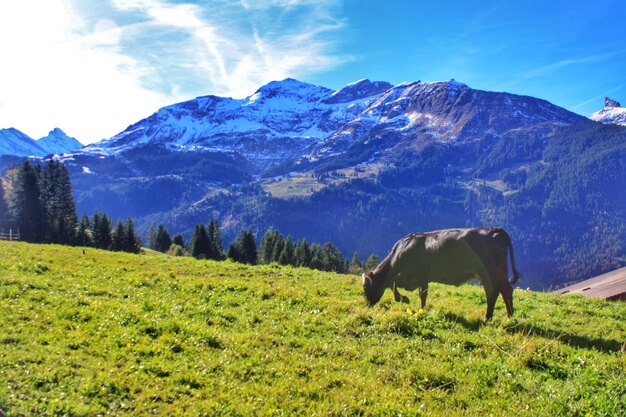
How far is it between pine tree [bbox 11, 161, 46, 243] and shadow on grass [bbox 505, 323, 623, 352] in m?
88.6

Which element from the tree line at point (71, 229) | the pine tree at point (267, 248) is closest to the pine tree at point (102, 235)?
the tree line at point (71, 229)

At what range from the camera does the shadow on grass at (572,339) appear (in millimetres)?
11578

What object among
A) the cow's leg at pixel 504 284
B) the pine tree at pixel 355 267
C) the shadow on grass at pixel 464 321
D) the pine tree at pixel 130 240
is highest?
the pine tree at pixel 130 240

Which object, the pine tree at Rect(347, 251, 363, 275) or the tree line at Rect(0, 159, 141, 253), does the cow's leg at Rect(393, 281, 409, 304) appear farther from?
the pine tree at Rect(347, 251, 363, 275)

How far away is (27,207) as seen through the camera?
77875 mm

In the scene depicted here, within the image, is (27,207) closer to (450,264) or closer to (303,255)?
(303,255)

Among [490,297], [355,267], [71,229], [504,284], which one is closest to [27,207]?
[71,229]

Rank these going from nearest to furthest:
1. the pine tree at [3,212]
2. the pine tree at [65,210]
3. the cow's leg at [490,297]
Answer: the cow's leg at [490,297] < the pine tree at [3,212] < the pine tree at [65,210]

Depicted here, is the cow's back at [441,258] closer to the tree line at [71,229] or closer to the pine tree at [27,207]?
the tree line at [71,229]

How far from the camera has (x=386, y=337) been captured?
1196cm

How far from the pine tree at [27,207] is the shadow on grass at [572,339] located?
88.6 metres

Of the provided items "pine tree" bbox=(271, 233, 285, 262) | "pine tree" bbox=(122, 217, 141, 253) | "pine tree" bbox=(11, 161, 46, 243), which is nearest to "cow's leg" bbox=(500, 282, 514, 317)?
"pine tree" bbox=(122, 217, 141, 253)

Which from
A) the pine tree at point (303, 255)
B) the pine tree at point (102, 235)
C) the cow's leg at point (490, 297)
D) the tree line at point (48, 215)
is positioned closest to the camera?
the cow's leg at point (490, 297)

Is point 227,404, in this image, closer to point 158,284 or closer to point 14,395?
point 14,395
